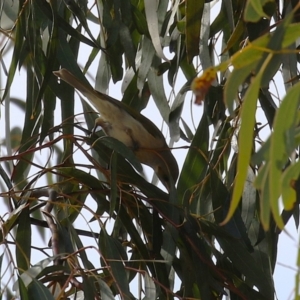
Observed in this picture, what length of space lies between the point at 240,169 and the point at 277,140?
67 millimetres

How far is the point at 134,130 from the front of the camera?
3230mm

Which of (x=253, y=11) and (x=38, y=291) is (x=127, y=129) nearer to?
(x=38, y=291)

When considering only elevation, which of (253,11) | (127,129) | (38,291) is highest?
(127,129)

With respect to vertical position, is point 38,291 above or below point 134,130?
below

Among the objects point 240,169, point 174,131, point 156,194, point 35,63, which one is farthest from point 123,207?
point 240,169

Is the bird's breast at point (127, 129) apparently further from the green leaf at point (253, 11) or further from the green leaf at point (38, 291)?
the green leaf at point (253, 11)

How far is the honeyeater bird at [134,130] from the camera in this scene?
2928 millimetres

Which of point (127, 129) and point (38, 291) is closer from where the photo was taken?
point (38, 291)

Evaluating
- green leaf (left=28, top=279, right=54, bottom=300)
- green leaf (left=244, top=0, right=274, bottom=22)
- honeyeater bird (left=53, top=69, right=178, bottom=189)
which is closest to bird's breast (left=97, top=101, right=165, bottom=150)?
honeyeater bird (left=53, top=69, right=178, bottom=189)

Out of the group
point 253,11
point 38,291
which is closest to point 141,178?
point 38,291

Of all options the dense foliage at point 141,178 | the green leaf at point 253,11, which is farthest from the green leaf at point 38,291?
the green leaf at point 253,11

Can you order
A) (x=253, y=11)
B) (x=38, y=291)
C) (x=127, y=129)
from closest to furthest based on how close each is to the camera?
1. (x=253, y=11)
2. (x=38, y=291)
3. (x=127, y=129)

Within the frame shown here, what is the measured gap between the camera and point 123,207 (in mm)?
2354

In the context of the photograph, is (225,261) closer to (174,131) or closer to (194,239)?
(194,239)
